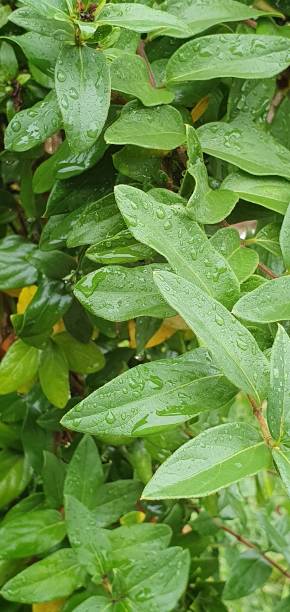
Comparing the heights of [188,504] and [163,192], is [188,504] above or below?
below

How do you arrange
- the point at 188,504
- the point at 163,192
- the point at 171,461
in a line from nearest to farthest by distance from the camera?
the point at 171,461
the point at 163,192
the point at 188,504

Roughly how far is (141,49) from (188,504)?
0.61m

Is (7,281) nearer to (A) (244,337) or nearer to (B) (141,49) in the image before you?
(B) (141,49)

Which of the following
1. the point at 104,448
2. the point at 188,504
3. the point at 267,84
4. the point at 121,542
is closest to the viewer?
the point at 267,84

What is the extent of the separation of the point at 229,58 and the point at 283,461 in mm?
281

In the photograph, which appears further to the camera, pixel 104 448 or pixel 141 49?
pixel 104 448

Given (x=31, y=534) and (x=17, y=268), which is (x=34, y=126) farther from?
(x=31, y=534)

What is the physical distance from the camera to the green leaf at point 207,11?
0.57 metres

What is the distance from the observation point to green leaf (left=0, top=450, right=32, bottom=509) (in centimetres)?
81

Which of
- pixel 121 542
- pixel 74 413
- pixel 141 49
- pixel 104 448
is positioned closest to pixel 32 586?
pixel 121 542

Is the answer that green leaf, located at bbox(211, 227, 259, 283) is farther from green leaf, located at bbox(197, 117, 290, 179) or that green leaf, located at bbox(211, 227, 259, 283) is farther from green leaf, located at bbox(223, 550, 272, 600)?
green leaf, located at bbox(223, 550, 272, 600)

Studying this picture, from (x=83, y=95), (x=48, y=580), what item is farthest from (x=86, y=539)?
(x=83, y=95)

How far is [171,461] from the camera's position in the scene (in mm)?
342

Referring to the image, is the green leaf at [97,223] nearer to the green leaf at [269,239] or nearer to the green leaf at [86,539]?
the green leaf at [269,239]
